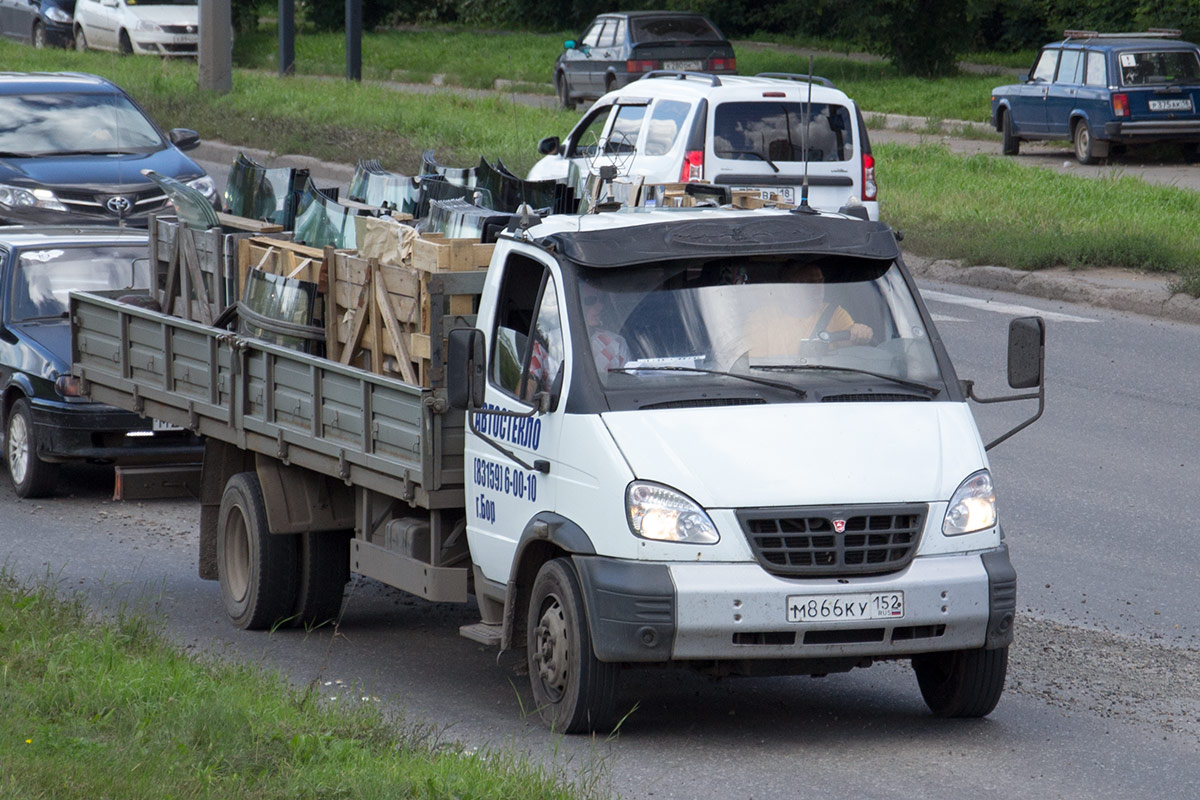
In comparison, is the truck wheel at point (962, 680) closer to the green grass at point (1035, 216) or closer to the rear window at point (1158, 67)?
the green grass at point (1035, 216)

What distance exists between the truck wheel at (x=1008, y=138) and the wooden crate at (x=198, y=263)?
66.2 ft

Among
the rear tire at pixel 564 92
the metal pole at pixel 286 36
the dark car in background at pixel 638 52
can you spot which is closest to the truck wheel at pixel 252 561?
the metal pole at pixel 286 36

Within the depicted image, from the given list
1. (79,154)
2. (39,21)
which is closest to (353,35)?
(39,21)

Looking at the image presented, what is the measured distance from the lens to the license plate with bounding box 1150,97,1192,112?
2600 centimetres

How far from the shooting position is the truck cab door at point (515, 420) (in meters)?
6.44

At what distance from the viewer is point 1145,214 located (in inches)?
767

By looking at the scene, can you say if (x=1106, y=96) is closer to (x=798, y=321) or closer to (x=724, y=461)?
(x=798, y=321)

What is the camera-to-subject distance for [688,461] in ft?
19.7

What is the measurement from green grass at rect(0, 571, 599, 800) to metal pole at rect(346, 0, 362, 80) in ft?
83.9

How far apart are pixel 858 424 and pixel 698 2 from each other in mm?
42013

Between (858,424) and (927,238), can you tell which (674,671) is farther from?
(927,238)

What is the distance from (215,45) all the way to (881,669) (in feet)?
78.9

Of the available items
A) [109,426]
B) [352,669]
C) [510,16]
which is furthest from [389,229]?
[510,16]

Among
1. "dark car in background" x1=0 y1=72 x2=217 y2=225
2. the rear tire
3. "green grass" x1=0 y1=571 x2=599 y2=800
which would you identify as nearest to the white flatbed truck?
"green grass" x1=0 y1=571 x2=599 y2=800
